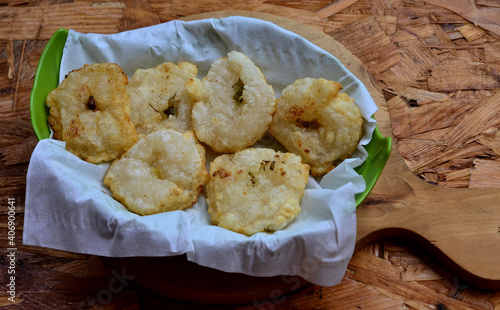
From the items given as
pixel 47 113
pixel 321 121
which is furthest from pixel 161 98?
pixel 321 121

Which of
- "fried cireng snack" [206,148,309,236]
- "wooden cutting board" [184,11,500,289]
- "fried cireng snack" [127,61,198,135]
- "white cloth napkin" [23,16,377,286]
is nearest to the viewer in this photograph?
"white cloth napkin" [23,16,377,286]

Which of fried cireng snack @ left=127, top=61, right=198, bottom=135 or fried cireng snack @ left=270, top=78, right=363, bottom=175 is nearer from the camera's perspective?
fried cireng snack @ left=270, top=78, right=363, bottom=175

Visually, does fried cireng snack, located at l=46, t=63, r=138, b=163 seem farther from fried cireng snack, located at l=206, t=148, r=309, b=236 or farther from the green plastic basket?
fried cireng snack, located at l=206, t=148, r=309, b=236

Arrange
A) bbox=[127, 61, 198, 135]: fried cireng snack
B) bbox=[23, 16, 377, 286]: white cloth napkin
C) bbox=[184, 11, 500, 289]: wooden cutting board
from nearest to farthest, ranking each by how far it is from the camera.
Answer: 1. bbox=[23, 16, 377, 286]: white cloth napkin
2. bbox=[184, 11, 500, 289]: wooden cutting board
3. bbox=[127, 61, 198, 135]: fried cireng snack

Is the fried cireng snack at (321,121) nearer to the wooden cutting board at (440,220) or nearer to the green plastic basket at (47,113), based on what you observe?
the green plastic basket at (47,113)

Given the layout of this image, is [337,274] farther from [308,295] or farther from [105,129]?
[105,129]

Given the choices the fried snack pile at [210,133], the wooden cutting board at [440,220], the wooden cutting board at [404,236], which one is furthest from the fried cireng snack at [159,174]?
the wooden cutting board at [440,220]

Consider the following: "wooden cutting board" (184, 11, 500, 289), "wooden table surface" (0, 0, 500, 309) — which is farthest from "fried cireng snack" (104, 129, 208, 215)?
"wooden cutting board" (184, 11, 500, 289)
